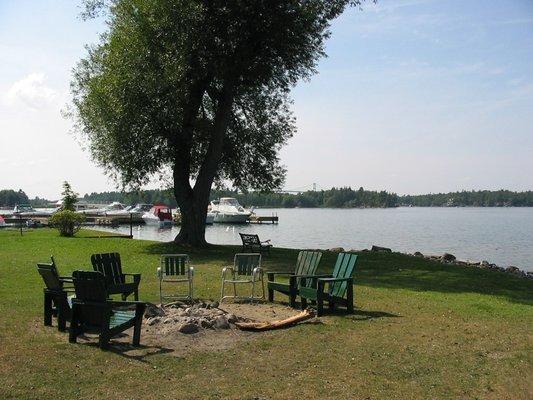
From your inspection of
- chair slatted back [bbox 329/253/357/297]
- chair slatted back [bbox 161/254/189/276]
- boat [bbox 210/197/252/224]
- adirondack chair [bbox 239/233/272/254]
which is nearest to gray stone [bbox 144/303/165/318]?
chair slatted back [bbox 161/254/189/276]

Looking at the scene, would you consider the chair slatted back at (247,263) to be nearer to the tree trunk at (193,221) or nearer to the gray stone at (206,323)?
the gray stone at (206,323)

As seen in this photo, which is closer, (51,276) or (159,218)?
(51,276)

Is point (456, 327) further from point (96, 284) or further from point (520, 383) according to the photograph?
point (96, 284)

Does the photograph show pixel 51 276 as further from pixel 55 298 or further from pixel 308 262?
pixel 308 262

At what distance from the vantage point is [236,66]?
21.1m

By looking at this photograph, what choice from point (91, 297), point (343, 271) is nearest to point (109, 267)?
point (91, 297)

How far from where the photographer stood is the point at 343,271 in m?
9.90

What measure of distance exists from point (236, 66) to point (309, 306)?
42.8 feet

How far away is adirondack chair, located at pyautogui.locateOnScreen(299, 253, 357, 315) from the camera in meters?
9.20

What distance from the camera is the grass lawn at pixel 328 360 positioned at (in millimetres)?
5547

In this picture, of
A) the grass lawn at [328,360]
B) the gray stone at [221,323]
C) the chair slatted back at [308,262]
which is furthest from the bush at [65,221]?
the gray stone at [221,323]

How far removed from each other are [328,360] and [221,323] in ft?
6.77

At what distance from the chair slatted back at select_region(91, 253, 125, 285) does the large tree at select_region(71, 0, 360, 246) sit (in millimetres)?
10719

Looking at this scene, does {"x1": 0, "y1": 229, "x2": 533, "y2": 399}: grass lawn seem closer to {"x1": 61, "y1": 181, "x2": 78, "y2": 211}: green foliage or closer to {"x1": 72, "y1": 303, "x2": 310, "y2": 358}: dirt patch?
{"x1": 72, "y1": 303, "x2": 310, "y2": 358}: dirt patch
